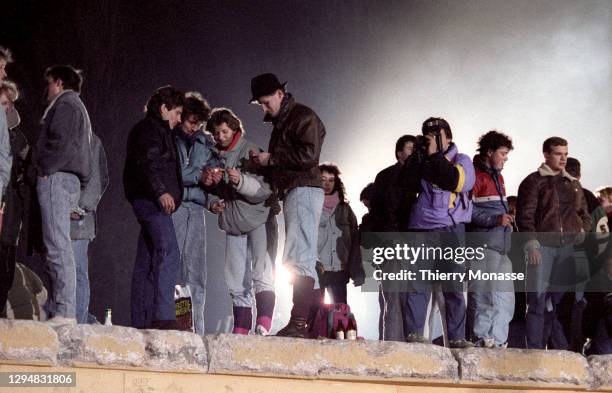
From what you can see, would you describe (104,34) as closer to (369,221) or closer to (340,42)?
(340,42)

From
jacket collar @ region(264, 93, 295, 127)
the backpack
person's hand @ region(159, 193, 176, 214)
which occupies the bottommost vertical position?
the backpack

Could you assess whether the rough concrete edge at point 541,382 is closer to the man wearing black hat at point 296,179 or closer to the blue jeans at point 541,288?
the man wearing black hat at point 296,179

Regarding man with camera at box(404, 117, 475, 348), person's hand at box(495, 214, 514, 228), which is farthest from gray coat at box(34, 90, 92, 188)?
person's hand at box(495, 214, 514, 228)

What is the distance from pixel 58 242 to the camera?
471 centimetres

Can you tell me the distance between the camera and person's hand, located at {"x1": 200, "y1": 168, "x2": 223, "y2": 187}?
5613 mm

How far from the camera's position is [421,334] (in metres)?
4.98

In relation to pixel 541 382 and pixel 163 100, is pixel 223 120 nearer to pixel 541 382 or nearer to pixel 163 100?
pixel 163 100

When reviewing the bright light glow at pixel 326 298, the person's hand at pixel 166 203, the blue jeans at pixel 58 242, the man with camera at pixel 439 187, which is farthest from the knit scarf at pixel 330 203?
the blue jeans at pixel 58 242

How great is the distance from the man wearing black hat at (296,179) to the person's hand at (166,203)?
1.81 ft

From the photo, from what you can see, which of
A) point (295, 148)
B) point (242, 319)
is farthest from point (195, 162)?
point (242, 319)

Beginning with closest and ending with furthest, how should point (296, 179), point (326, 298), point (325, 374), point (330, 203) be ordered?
1. point (325, 374)
2. point (296, 179)
3. point (326, 298)
4. point (330, 203)

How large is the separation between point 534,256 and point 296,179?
1.64 m

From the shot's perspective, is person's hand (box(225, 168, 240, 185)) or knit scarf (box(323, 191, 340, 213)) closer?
person's hand (box(225, 168, 240, 185))

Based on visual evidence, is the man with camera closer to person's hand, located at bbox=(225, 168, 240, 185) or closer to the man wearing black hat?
the man wearing black hat
